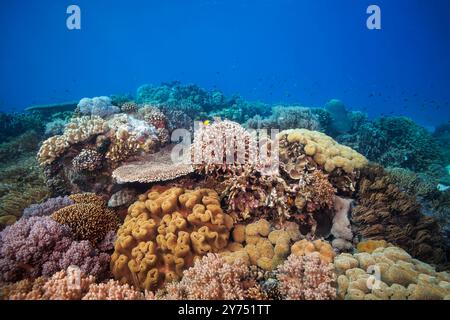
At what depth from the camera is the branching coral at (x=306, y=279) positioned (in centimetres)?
322

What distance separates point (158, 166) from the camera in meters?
5.52

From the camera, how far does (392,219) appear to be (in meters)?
5.15

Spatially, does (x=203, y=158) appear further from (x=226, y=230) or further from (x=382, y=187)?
(x=382, y=187)

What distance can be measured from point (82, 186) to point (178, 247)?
3366 millimetres

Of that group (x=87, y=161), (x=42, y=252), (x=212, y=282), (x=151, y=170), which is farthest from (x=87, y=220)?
(x=212, y=282)

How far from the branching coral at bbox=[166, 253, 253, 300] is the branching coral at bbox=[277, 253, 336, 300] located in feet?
1.76

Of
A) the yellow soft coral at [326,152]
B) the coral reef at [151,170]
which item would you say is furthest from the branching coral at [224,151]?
the yellow soft coral at [326,152]

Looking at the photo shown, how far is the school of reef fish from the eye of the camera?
3.43 meters

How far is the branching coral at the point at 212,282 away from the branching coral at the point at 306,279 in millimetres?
537

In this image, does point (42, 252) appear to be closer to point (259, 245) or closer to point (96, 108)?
point (259, 245)

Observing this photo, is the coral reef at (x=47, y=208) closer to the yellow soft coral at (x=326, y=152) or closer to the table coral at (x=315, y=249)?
the table coral at (x=315, y=249)

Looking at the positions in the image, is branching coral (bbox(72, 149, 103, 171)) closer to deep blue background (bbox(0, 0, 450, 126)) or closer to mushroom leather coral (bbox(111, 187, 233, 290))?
mushroom leather coral (bbox(111, 187, 233, 290))

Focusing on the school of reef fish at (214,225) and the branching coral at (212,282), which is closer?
the branching coral at (212,282)
